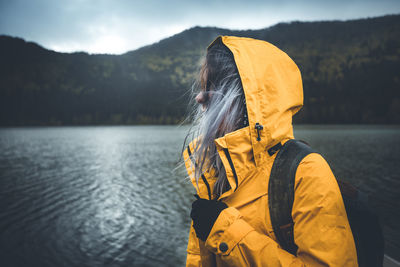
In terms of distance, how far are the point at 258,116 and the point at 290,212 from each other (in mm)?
614

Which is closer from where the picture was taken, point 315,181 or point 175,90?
point 315,181

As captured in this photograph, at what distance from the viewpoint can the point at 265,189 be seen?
4.49 feet

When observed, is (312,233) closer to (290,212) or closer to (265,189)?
(290,212)

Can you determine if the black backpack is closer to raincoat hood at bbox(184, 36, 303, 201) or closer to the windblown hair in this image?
raincoat hood at bbox(184, 36, 303, 201)

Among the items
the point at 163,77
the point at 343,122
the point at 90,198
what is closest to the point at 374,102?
the point at 343,122

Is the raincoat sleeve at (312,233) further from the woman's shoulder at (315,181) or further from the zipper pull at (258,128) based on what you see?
the zipper pull at (258,128)

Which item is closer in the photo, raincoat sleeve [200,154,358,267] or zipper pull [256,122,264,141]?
raincoat sleeve [200,154,358,267]

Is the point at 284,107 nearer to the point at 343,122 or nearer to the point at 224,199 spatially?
the point at 224,199

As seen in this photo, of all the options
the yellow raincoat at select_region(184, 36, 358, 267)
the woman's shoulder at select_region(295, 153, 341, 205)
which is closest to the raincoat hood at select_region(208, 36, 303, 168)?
the yellow raincoat at select_region(184, 36, 358, 267)

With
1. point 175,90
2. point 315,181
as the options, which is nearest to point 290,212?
point 315,181

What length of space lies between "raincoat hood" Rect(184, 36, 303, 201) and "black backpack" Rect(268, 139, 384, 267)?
140mm

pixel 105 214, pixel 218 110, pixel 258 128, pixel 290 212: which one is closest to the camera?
pixel 290 212

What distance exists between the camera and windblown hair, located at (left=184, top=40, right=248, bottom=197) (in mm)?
1577

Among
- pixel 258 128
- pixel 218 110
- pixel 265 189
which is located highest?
pixel 218 110
